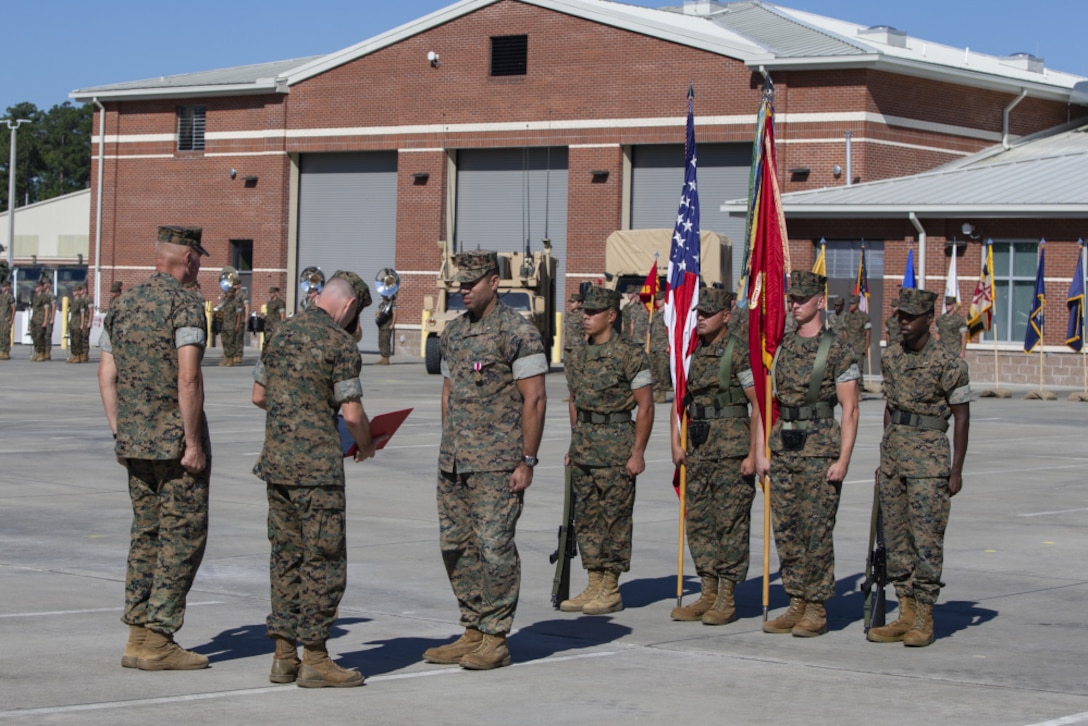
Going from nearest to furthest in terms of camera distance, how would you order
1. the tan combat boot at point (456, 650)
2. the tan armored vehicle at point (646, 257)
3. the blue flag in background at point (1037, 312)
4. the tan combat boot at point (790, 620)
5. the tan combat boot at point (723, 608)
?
1. the tan combat boot at point (456, 650)
2. the tan combat boot at point (790, 620)
3. the tan combat boot at point (723, 608)
4. the blue flag in background at point (1037, 312)
5. the tan armored vehicle at point (646, 257)

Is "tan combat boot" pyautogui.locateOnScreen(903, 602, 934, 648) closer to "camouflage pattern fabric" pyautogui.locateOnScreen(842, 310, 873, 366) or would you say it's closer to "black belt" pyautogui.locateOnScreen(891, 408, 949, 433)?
"black belt" pyautogui.locateOnScreen(891, 408, 949, 433)

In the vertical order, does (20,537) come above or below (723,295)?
below

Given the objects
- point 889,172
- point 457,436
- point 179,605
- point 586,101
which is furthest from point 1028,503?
point 586,101

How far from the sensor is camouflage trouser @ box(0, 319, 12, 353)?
1598 inches

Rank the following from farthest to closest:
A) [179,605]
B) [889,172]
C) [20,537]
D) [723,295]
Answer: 1. [889,172]
2. [20,537]
3. [723,295]
4. [179,605]

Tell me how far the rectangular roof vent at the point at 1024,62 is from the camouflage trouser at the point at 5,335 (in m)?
33.5

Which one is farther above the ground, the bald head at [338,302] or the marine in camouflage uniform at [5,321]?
the bald head at [338,302]

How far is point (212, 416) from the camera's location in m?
24.5

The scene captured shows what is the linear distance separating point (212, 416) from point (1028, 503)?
13.1 m

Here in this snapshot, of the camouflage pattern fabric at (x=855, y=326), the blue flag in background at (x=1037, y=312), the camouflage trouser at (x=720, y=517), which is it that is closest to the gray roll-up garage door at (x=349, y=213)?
the blue flag in background at (x=1037, y=312)

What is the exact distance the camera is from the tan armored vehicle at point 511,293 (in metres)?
37.4

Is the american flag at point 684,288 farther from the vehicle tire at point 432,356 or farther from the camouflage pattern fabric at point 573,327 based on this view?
the vehicle tire at point 432,356

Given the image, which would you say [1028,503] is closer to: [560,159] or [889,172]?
[889,172]

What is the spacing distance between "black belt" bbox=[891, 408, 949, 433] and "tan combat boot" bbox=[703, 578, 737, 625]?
55.8 inches
